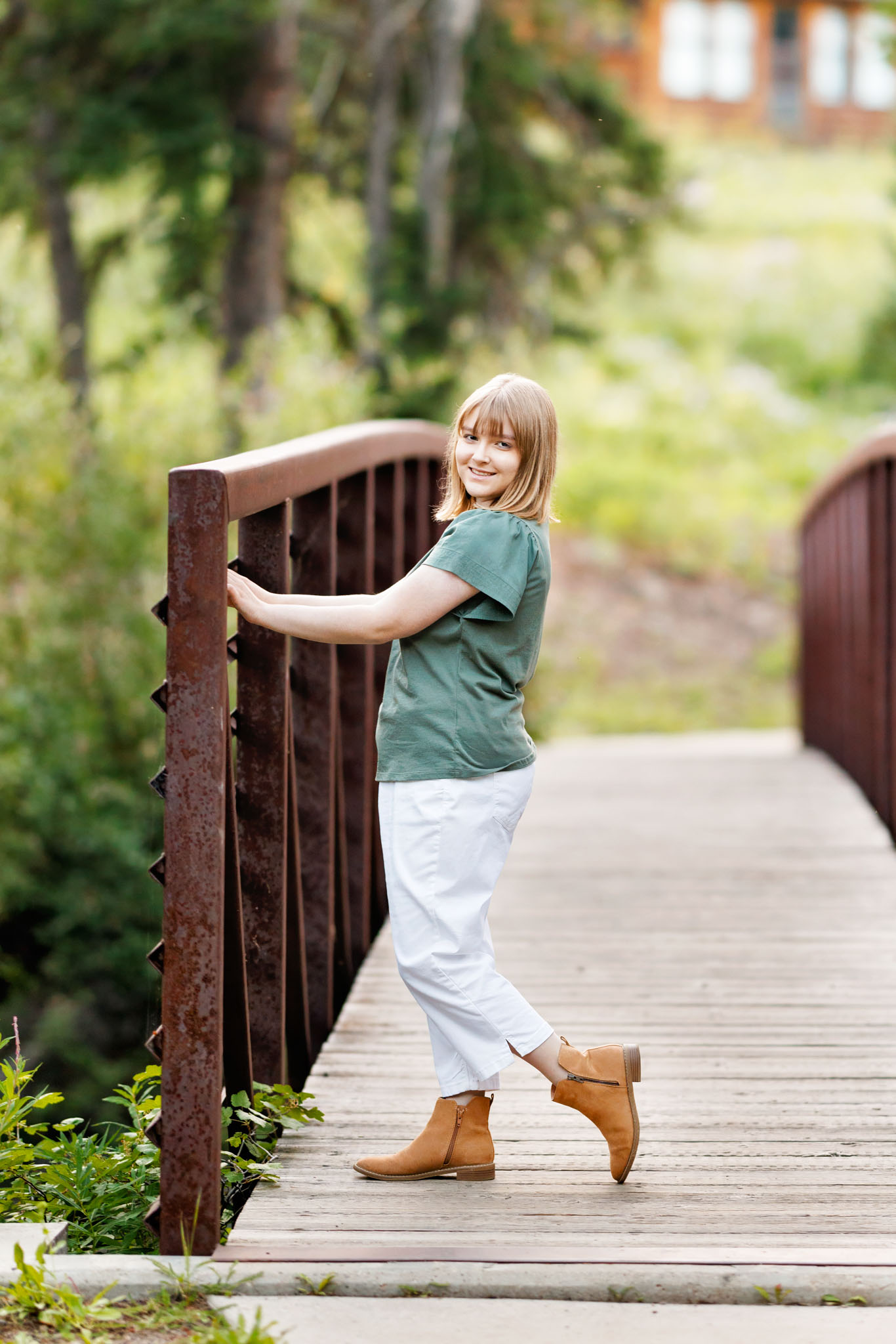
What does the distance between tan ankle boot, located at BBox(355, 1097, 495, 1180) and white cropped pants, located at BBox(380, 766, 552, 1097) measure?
0.30 feet

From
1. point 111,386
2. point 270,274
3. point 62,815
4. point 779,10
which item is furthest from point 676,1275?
point 779,10

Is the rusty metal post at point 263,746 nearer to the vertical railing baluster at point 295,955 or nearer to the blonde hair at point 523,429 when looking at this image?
the vertical railing baluster at point 295,955

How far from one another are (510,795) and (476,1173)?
0.66m

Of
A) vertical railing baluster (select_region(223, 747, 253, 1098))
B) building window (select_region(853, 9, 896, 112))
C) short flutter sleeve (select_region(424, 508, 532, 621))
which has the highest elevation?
building window (select_region(853, 9, 896, 112))

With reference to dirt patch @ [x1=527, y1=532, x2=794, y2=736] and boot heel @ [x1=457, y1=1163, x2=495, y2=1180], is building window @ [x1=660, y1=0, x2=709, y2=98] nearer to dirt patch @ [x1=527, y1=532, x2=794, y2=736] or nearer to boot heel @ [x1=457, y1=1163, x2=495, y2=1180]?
dirt patch @ [x1=527, y1=532, x2=794, y2=736]

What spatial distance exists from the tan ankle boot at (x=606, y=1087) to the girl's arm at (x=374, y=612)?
2.57ft

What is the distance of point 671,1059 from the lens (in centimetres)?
341

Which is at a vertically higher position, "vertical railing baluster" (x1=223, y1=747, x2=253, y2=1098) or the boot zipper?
"vertical railing baluster" (x1=223, y1=747, x2=253, y2=1098)

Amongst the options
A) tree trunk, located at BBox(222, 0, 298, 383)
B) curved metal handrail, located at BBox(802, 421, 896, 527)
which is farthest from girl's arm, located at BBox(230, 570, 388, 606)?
tree trunk, located at BBox(222, 0, 298, 383)

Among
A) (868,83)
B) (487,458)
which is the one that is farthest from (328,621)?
(868,83)

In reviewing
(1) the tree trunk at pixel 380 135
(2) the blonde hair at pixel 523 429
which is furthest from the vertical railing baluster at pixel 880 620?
(1) the tree trunk at pixel 380 135

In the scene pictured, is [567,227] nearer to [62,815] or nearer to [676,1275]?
Answer: [62,815]

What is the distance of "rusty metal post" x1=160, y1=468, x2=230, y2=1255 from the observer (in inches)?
93.5

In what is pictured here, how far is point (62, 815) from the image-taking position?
898 cm
